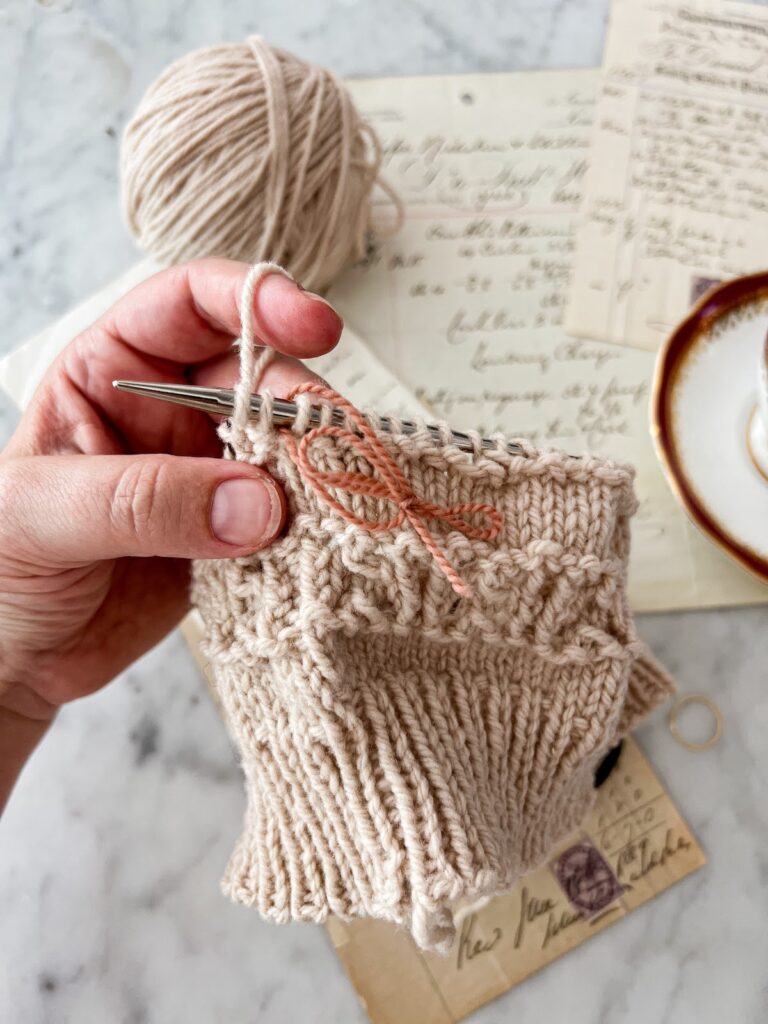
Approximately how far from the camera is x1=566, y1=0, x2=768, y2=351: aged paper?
0.83 meters

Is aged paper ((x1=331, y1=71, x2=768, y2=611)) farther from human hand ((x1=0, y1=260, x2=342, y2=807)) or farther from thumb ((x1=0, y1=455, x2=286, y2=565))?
thumb ((x1=0, y1=455, x2=286, y2=565))

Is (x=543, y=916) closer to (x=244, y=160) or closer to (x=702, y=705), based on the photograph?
(x=702, y=705)

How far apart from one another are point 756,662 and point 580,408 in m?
0.30

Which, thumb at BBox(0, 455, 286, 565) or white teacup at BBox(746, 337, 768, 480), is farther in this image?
white teacup at BBox(746, 337, 768, 480)

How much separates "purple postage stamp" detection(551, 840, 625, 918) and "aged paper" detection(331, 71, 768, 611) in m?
0.23

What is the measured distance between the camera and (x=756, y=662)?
759 millimetres

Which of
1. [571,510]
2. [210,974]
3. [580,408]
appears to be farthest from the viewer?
[580,408]

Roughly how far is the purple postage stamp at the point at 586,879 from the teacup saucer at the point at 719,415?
313 mm

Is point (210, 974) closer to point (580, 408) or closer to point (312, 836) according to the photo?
point (312, 836)

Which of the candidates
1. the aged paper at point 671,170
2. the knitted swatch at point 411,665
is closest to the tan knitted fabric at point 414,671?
the knitted swatch at point 411,665

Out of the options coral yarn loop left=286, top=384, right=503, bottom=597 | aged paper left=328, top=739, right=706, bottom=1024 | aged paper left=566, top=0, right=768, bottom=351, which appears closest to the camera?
coral yarn loop left=286, top=384, right=503, bottom=597

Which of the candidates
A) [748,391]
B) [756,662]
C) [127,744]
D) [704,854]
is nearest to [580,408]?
[748,391]

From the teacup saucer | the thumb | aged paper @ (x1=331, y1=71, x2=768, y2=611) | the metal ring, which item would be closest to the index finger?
the thumb

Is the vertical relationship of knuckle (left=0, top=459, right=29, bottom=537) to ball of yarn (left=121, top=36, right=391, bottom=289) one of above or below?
below
